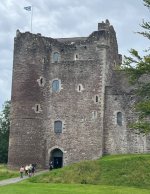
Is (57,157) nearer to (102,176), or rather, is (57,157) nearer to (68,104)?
(68,104)

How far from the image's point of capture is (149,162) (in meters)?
42.8

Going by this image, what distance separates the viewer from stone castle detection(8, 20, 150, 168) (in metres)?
51.6

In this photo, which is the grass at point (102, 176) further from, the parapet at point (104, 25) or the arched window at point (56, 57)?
the parapet at point (104, 25)

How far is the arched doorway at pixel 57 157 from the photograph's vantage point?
174ft

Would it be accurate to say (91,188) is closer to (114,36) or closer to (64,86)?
(64,86)

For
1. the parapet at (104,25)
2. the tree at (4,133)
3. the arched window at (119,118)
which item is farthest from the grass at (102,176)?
the tree at (4,133)

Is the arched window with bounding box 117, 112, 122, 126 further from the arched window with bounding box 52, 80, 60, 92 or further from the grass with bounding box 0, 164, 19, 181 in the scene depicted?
the grass with bounding box 0, 164, 19, 181

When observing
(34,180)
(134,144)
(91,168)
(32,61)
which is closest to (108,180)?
(91,168)

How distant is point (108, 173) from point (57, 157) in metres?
13.0

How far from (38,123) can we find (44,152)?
3.22 meters

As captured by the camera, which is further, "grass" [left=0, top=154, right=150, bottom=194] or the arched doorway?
the arched doorway

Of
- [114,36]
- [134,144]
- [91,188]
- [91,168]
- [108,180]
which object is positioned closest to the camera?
[91,188]

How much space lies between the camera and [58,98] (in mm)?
53656

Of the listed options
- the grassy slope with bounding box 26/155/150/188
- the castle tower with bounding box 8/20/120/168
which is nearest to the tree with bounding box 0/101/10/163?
the castle tower with bounding box 8/20/120/168
